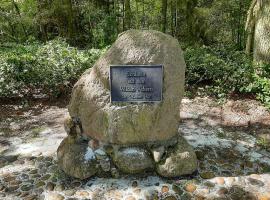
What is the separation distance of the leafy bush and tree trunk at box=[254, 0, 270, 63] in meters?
0.32

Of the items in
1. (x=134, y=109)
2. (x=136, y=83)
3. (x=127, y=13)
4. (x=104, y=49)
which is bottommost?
(x=134, y=109)

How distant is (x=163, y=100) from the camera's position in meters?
4.12

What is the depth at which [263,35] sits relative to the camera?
767 centimetres

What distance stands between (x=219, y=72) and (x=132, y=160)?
445 cm

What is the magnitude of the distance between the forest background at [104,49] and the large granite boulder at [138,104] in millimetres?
3553

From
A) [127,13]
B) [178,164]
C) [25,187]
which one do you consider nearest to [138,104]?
[178,164]

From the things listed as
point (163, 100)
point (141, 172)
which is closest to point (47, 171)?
point (141, 172)

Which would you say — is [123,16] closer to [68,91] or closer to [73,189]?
[68,91]

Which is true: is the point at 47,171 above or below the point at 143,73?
below

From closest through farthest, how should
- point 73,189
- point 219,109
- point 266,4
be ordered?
point 73,189
point 219,109
point 266,4

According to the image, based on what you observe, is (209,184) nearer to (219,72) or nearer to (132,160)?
(132,160)

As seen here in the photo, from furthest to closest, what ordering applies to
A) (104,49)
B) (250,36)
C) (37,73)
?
(104,49)
(250,36)
(37,73)

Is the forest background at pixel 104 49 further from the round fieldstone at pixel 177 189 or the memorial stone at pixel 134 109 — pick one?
the round fieldstone at pixel 177 189

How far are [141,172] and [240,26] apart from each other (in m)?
10.3
